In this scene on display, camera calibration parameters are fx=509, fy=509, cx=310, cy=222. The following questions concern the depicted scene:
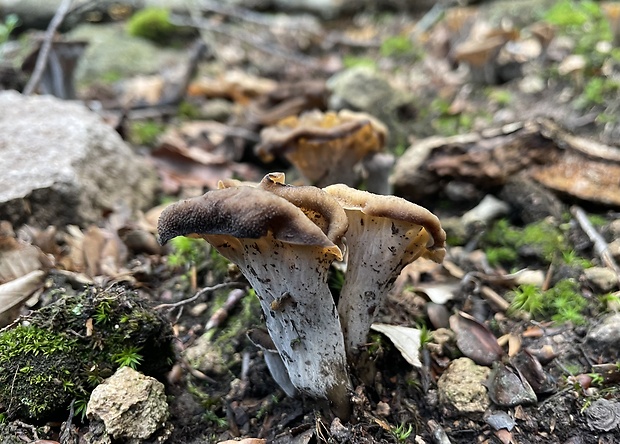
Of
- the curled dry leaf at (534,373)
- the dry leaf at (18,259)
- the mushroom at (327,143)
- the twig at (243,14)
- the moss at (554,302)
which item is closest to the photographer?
the curled dry leaf at (534,373)

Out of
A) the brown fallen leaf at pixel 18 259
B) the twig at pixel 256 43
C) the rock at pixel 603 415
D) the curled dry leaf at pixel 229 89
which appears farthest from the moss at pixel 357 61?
the rock at pixel 603 415

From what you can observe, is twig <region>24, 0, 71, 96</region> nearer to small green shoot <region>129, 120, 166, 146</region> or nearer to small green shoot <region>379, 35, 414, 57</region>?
small green shoot <region>129, 120, 166, 146</region>

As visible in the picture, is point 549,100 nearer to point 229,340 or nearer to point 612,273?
point 612,273

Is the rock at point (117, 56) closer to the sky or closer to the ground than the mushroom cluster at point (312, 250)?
closer to the ground

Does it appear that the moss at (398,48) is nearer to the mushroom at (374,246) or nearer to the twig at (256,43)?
the twig at (256,43)

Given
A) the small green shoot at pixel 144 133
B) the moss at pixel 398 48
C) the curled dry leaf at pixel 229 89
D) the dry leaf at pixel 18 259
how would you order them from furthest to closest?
the moss at pixel 398 48
the curled dry leaf at pixel 229 89
the small green shoot at pixel 144 133
the dry leaf at pixel 18 259
